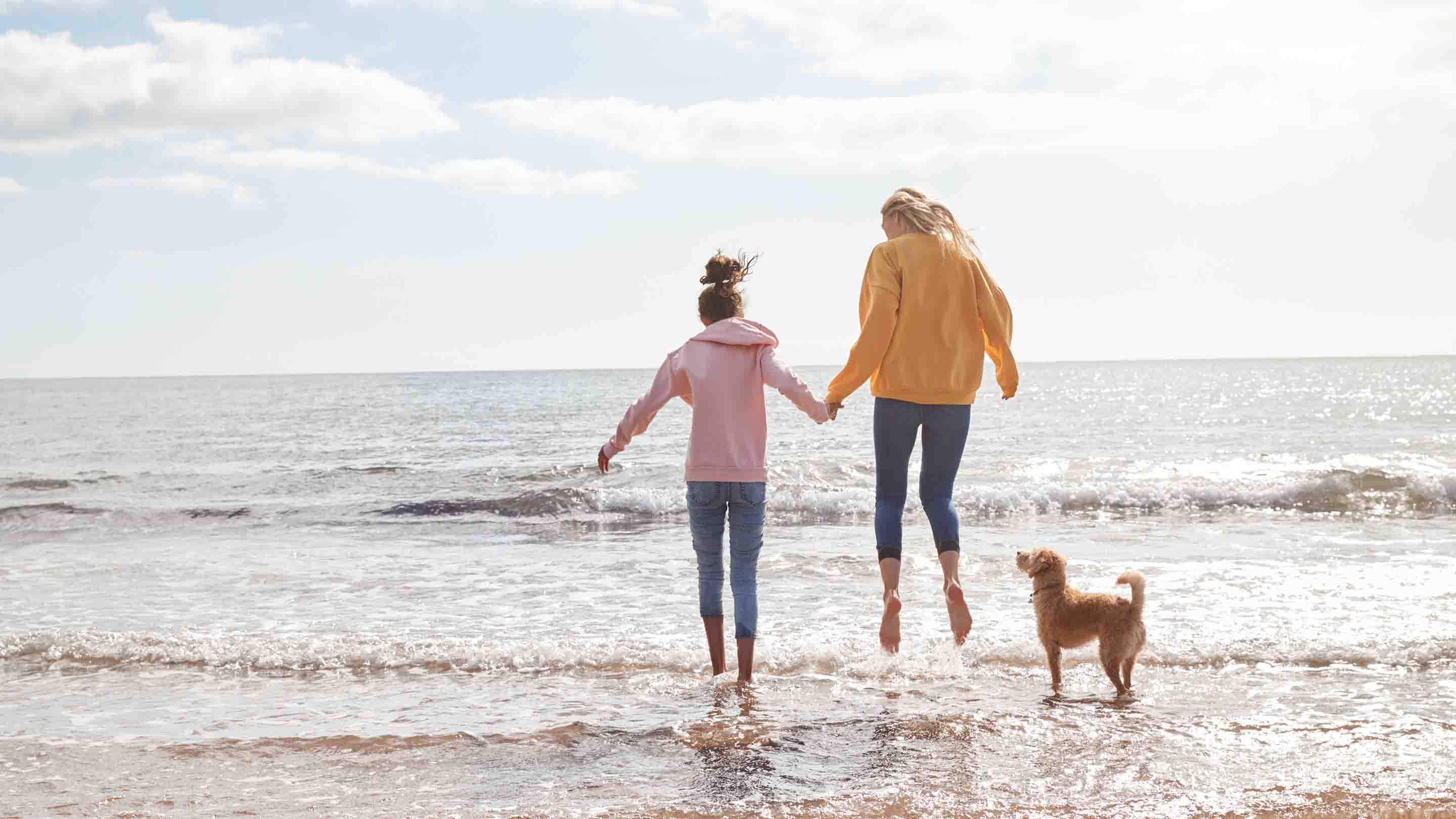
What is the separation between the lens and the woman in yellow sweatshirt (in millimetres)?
4742

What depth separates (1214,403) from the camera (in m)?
43.6

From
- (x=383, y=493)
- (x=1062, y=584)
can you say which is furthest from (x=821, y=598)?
(x=383, y=493)

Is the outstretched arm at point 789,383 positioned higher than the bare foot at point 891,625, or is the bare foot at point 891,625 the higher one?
the outstretched arm at point 789,383

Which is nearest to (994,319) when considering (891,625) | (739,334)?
(739,334)

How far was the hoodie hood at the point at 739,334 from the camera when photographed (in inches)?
179

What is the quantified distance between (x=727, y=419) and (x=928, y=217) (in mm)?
1365

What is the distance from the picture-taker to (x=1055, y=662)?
15.0 feet

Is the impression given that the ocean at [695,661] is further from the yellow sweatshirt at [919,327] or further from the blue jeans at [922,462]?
the yellow sweatshirt at [919,327]

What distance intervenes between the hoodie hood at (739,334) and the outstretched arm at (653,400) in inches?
7.0

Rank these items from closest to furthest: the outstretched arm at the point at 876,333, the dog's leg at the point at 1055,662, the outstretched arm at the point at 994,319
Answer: the dog's leg at the point at 1055,662 < the outstretched arm at the point at 876,333 < the outstretched arm at the point at 994,319

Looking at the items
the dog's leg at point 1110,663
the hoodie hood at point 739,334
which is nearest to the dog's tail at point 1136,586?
the dog's leg at point 1110,663

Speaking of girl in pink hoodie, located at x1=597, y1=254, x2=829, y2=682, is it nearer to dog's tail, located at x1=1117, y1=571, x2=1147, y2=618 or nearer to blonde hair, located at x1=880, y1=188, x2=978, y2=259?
blonde hair, located at x1=880, y1=188, x2=978, y2=259

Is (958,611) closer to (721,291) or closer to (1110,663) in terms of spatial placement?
(1110,663)

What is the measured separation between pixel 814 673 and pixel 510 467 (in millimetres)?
15190
